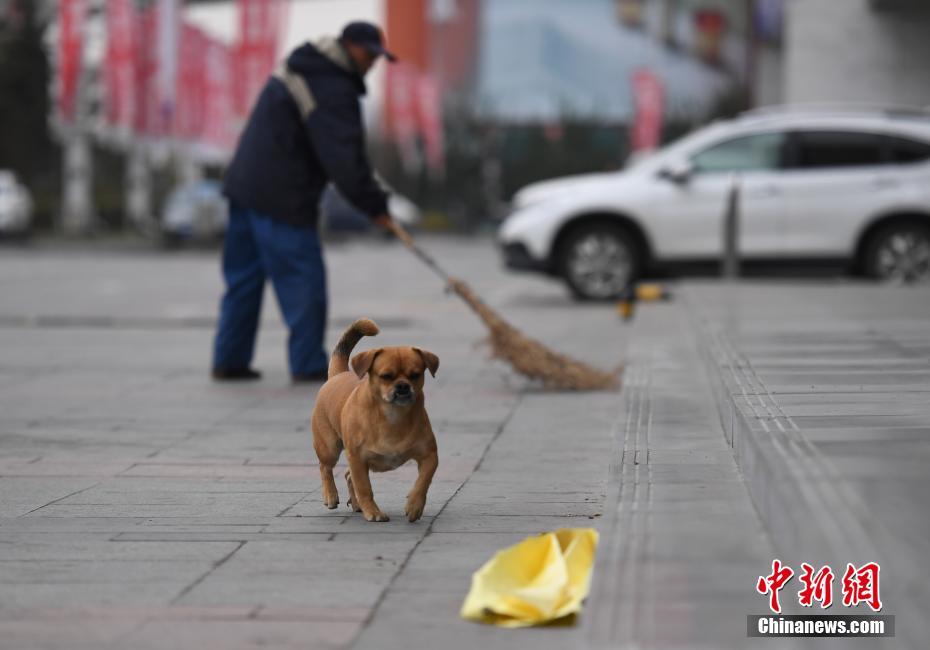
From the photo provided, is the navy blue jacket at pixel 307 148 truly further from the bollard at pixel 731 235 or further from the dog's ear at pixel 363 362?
the bollard at pixel 731 235

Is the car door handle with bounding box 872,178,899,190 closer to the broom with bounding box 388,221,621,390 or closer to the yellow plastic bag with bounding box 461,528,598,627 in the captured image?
the broom with bounding box 388,221,621,390

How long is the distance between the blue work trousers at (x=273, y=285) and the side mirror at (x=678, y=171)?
7086 millimetres

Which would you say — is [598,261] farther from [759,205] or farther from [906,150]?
[906,150]

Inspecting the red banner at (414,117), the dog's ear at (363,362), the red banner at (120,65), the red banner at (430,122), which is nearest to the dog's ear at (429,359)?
the dog's ear at (363,362)

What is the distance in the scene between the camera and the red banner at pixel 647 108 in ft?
176

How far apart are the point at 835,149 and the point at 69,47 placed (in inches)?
1056

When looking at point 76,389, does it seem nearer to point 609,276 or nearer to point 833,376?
point 833,376

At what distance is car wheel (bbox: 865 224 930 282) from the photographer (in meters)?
16.0

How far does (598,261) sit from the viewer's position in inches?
662

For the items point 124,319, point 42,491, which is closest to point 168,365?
point 124,319

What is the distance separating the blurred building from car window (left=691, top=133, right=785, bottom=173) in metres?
6.36

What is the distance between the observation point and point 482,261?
29.3m

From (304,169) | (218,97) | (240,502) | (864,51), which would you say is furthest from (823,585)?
(218,97)

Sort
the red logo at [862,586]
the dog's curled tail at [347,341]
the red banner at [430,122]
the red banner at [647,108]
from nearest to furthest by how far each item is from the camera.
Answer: the red logo at [862,586] < the dog's curled tail at [347,341] < the red banner at [647,108] < the red banner at [430,122]
